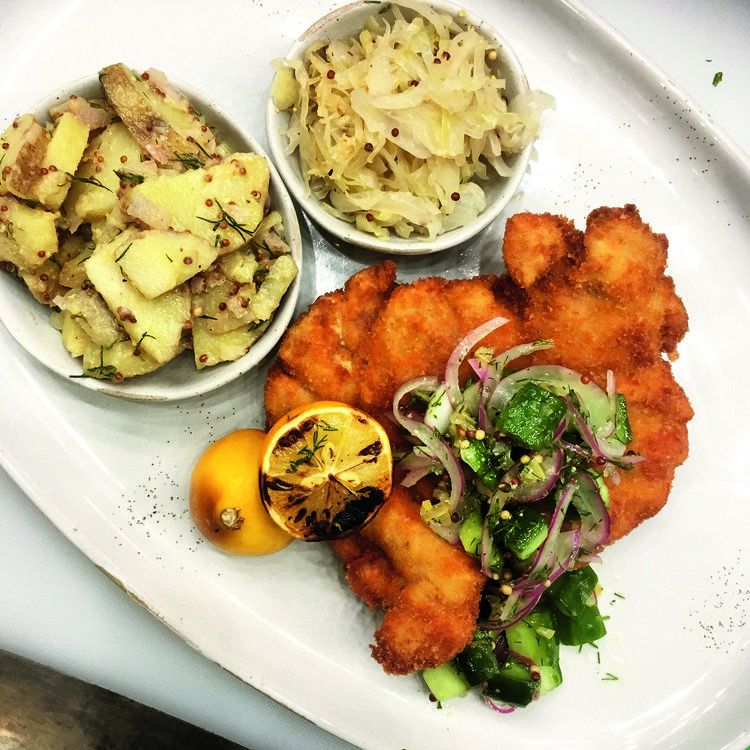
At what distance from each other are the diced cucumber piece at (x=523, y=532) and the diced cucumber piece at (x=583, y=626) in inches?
20.4

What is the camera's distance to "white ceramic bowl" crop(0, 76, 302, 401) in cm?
220

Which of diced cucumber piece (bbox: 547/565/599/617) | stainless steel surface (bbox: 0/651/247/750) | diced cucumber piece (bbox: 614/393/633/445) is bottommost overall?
stainless steel surface (bbox: 0/651/247/750)

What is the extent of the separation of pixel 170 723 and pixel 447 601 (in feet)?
4.77

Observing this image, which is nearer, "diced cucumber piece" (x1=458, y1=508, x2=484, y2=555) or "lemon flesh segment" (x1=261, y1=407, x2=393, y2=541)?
"lemon flesh segment" (x1=261, y1=407, x2=393, y2=541)

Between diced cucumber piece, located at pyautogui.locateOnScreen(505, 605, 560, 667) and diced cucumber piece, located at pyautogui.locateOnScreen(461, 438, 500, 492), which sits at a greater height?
diced cucumber piece, located at pyautogui.locateOnScreen(461, 438, 500, 492)

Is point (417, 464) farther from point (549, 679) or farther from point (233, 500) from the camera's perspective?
point (549, 679)

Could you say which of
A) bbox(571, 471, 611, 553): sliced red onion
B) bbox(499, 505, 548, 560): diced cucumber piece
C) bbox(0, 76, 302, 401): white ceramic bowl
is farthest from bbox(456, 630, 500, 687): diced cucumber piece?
bbox(0, 76, 302, 401): white ceramic bowl

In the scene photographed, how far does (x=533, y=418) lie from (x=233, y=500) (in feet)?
3.71

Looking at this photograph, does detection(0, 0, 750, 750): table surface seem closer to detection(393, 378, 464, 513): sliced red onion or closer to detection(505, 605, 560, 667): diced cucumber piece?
detection(505, 605, 560, 667): diced cucumber piece

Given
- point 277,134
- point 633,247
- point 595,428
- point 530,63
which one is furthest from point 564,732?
point 530,63

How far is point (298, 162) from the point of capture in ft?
8.13

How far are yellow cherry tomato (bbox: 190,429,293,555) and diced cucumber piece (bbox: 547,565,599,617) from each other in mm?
1131

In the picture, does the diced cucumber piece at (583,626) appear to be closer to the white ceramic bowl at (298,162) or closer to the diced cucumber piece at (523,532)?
the diced cucumber piece at (523,532)

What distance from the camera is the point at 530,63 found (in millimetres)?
→ 2850
